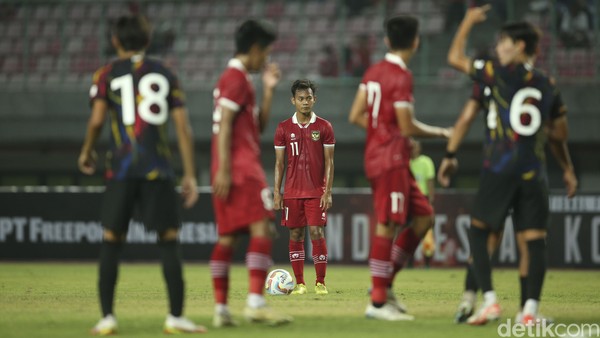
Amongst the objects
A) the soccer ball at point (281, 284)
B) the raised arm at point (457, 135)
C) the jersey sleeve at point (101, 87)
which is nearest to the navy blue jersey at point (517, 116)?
the raised arm at point (457, 135)

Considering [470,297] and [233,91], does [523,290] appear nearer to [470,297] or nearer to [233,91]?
[470,297]

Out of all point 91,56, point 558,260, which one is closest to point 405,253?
point 558,260

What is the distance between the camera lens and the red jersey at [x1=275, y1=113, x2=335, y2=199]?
1295 centimetres

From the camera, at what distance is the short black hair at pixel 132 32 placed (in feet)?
26.4

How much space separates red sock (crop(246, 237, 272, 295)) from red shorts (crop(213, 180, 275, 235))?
0.16 meters

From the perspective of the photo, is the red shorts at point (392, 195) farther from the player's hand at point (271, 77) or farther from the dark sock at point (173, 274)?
the dark sock at point (173, 274)

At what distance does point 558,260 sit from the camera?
2091cm

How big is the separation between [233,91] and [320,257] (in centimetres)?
496

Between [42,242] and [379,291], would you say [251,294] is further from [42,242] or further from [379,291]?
→ [42,242]

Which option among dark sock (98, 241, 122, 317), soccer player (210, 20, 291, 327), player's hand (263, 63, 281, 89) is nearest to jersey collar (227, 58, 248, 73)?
soccer player (210, 20, 291, 327)

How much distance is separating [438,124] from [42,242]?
30.6ft

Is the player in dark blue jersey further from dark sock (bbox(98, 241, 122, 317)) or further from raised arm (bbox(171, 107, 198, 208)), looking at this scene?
dark sock (bbox(98, 241, 122, 317))

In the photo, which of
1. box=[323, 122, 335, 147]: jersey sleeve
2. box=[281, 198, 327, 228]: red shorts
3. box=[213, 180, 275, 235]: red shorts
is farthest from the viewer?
box=[323, 122, 335, 147]: jersey sleeve

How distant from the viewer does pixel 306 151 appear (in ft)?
42.7
